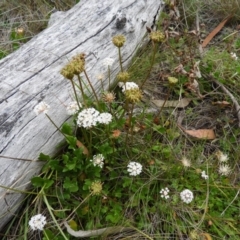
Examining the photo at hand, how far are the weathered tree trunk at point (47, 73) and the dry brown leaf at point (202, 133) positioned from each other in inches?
25.7

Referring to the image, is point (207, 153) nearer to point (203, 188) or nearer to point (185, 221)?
point (203, 188)

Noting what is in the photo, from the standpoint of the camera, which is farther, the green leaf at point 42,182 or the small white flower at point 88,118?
the green leaf at point 42,182

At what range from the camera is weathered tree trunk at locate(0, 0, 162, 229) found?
2.00 m

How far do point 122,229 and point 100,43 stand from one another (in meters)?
1.22

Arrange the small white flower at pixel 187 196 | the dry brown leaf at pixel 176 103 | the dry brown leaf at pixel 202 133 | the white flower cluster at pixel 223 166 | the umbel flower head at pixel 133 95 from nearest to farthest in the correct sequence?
the umbel flower head at pixel 133 95 < the small white flower at pixel 187 196 < the white flower cluster at pixel 223 166 < the dry brown leaf at pixel 202 133 < the dry brown leaf at pixel 176 103

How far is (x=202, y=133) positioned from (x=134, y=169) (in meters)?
0.70

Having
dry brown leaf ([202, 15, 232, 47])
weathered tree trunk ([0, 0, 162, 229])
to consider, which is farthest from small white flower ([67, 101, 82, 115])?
dry brown leaf ([202, 15, 232, 47])

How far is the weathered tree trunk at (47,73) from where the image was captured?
1997 mm

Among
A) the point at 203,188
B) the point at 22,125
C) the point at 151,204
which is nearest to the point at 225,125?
the point at 203,188

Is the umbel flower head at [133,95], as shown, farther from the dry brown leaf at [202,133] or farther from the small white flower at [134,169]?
the dry brown leaf at [202,133]

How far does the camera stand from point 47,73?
7.43ft

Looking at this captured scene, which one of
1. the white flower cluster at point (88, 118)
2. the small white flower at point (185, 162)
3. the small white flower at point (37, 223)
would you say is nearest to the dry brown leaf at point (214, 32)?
the small white flower at point (185, 162)

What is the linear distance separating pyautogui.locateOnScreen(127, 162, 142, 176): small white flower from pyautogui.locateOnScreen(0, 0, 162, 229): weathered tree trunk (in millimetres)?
451

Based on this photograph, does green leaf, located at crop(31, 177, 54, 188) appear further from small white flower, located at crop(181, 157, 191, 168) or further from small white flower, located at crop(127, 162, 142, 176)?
small white flower, located at crop(181, 157, 191, 168)
